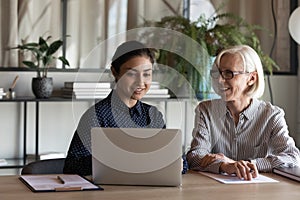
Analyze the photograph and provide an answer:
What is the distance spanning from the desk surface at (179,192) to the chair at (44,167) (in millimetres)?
233

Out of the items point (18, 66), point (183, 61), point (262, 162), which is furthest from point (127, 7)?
point (262, 162)

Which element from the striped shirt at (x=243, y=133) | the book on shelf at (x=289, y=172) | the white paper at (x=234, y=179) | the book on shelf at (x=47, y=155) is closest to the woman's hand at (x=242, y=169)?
the white paper at (x=234, y=179)

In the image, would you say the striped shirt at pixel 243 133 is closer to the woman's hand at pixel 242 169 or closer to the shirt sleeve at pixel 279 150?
the shirt sleeve at pixel 279 150

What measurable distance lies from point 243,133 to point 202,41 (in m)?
1.47

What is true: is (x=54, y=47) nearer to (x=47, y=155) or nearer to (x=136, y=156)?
(x=47, y=155)

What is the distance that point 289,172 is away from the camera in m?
2.52

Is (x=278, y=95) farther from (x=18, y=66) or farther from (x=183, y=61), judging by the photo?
(x=18, y=66)

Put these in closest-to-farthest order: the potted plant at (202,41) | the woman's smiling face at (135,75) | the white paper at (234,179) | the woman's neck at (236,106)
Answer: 1. the white paper at (234,179)
2. the woman's smiling face at (135,75)
3. the woman's neck at (236,106)
4. the potted plant at (202,41)

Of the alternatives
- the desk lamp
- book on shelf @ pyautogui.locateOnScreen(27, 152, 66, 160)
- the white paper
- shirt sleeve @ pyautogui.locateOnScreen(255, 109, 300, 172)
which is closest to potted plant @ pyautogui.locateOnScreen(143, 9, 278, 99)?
the desk lamp

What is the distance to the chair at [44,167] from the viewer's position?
2.60 m

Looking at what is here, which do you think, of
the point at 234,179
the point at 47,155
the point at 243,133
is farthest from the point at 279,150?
the point at 47,155

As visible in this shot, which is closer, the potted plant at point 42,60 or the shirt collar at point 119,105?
the shirt collar at point 119,105

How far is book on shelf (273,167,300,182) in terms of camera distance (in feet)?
8.07

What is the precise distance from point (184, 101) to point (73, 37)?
2.88ft
